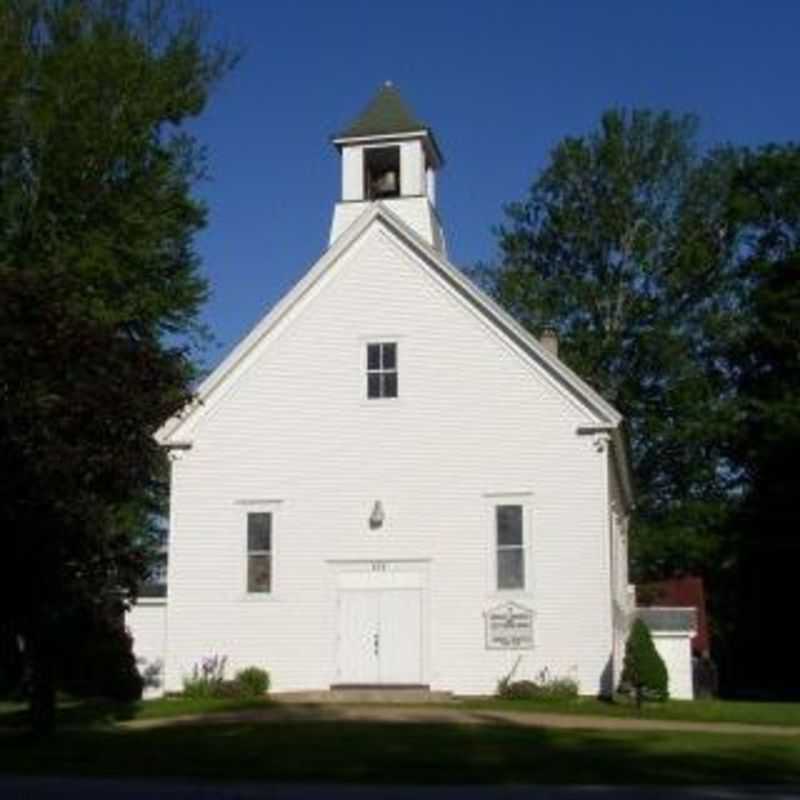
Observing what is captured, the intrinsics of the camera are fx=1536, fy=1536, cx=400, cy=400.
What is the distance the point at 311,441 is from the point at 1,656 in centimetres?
796

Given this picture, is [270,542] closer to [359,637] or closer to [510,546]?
[359,637]

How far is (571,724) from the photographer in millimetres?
24344

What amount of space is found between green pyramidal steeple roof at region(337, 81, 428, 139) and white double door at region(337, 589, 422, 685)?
11.2m

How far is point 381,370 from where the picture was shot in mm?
33000

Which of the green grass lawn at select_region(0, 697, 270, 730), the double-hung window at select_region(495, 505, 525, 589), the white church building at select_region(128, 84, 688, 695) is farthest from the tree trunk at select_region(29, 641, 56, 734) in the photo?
the double-hung window at select_region(495, 505, 525, 589)

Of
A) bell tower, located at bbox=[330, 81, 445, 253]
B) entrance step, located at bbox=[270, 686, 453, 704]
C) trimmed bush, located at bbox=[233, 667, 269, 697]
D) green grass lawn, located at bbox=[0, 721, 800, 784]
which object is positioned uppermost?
bell tower, located at bbox=[330, 81, 445, 253]

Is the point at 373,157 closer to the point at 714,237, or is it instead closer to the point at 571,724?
the point at 571,724

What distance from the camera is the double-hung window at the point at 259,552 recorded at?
32375 millimetres

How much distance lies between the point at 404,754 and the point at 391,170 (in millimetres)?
20722

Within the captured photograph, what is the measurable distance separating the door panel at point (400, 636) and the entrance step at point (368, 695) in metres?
0.32

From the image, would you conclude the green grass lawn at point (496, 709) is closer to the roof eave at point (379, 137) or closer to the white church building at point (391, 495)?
the white church building at point (391, 495)

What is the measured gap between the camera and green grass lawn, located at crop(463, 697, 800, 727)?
27125 mm

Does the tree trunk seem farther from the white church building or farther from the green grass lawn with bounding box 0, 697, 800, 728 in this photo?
the white church building

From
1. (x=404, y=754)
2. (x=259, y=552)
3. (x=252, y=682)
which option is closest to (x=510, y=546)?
(x=259, y=552)
